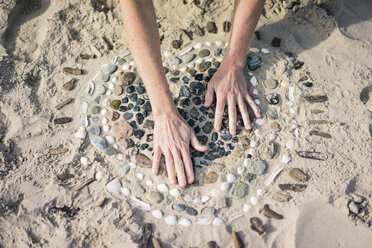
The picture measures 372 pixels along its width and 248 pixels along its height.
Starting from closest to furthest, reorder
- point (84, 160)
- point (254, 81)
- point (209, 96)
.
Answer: point (84, 160) < point (209, 96) < point (254, 81)

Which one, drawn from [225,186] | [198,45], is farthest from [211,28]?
[225,186]

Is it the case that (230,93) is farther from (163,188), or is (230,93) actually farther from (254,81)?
(163,188)

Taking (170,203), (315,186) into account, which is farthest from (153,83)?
(315,186)

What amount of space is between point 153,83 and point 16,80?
1077 mm

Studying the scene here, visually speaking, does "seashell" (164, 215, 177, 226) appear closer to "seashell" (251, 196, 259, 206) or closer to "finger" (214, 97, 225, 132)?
"seashell" (251, 196, 259, 206)

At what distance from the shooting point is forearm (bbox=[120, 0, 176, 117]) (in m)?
1.97

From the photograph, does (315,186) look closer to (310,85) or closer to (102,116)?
(310,85)

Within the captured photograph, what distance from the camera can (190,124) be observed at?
2.29 m

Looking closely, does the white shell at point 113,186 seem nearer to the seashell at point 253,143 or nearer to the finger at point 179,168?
the finger at point 179,168

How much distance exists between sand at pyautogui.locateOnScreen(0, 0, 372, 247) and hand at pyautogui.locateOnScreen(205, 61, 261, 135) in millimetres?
252

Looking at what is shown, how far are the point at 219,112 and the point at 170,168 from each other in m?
0.48

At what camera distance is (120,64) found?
101 inches

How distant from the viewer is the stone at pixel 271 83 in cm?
242

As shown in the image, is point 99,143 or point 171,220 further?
point 99,143
